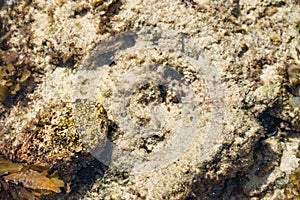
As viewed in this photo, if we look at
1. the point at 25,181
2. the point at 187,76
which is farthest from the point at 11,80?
the point at 187,76

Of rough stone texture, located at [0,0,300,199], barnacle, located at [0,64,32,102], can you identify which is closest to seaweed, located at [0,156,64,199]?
rough stone texture, located at [0,0,300,199]

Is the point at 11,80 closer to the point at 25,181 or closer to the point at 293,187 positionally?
the point at 25,181

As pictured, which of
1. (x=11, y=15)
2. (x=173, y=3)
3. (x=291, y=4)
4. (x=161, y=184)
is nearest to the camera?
(x=161, y=184)

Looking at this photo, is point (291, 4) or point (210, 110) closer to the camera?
point (210, 110)

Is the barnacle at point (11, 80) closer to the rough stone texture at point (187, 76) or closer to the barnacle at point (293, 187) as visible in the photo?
the rough stone texture at point (187, 76)

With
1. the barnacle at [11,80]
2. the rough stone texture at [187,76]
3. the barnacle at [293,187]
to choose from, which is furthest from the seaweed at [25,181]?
the barnacle at [293,187]

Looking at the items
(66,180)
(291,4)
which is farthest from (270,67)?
(66,180)

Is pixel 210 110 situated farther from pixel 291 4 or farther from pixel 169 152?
pixel 291 4

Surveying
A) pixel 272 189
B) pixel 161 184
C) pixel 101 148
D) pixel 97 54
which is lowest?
pixel 272 189

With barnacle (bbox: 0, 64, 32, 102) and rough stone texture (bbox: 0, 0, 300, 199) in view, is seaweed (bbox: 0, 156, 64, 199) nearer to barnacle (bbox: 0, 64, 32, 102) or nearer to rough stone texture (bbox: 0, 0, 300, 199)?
rough stone texture (bbox: 0, 0, 300, 199)
